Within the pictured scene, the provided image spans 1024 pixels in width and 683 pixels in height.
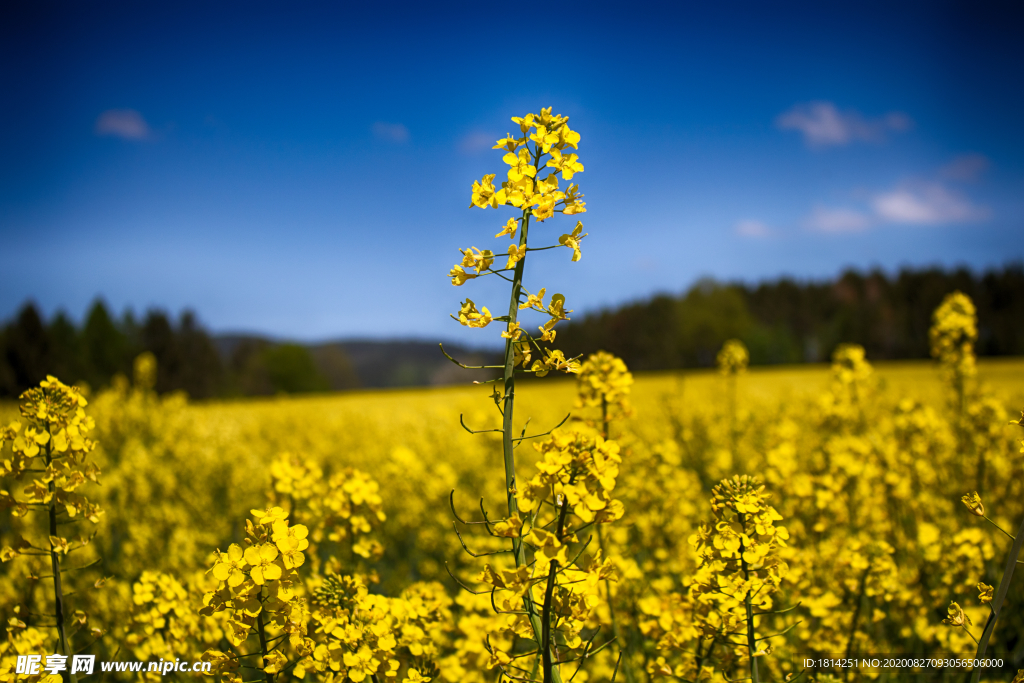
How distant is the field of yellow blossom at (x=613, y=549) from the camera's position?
7.78ft

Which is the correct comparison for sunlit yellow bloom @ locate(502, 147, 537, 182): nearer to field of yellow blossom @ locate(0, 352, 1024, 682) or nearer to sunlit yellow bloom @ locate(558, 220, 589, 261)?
sunlit yellow bloom @ locate(558, 220, 589, 261)

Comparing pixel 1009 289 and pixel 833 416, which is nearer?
pixel 833 416

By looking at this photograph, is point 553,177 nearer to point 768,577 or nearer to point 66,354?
point 768,577

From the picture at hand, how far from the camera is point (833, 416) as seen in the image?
5.85 metres

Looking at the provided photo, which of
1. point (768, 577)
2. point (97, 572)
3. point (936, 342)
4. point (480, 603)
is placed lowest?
point (97, 572)

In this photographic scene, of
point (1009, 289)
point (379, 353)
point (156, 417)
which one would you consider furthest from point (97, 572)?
point (379, 353)

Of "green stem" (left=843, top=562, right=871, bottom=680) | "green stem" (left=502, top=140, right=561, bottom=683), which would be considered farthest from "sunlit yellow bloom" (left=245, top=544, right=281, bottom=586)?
"green stem" (left=843, top=562, right=871, bottom=680)

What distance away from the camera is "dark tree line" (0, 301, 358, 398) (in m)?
35.5

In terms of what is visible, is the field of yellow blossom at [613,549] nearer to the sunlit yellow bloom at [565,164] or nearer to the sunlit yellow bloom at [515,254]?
the sunlit yellow bloom at [515,254]

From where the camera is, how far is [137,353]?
1702 inches

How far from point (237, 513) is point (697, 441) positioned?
6989mm

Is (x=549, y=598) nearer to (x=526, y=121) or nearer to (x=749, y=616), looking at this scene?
(x=749, y=616)

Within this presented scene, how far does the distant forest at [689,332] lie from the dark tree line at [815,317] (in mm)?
87

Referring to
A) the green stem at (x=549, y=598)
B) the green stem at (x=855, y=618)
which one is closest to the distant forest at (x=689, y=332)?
the green stem at (x=855, y=618)
